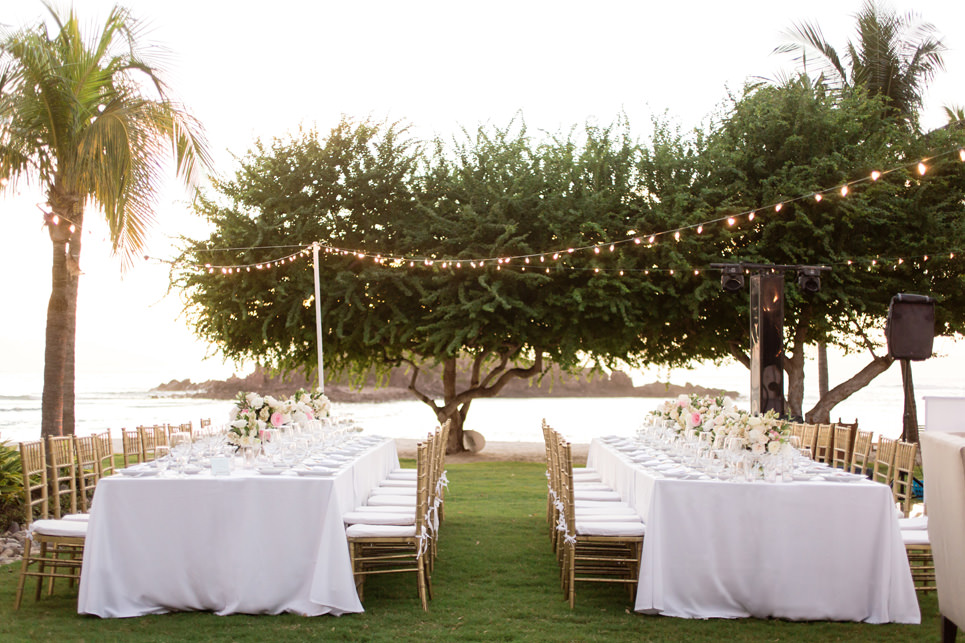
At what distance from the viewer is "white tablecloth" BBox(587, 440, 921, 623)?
16.3ft

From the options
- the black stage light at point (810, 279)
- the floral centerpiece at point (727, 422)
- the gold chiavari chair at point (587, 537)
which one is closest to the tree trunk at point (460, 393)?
the black stage light at point (810, 279)

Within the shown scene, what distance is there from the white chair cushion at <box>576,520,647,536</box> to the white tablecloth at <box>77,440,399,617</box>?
1442 mm

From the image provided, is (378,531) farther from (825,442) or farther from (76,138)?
(76,138)

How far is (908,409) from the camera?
16.5 m

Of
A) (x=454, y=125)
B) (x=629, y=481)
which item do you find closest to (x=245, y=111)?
(x=454, y=125)

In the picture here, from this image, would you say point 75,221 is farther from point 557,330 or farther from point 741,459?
point 557,330

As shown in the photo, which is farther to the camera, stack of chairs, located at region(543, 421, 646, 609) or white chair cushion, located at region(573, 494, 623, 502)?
white chair cushion, located at region(573, 494, 623, 502)

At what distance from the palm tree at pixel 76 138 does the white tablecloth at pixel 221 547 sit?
4.51 meters

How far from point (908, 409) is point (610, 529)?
44.4 ft

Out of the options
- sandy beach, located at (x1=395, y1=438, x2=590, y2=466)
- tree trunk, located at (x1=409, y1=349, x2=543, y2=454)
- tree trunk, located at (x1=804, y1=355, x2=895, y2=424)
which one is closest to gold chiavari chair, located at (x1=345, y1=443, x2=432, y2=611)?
sandy beach, located at (x1=395, y1=438, x2=590, y2=466)

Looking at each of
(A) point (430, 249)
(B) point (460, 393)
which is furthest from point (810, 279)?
(B) point (460, 393)

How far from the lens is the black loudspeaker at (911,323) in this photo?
29.0ft

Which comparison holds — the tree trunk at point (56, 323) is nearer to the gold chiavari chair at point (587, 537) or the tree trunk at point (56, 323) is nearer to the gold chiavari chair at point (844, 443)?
the gold chiavari chair at point (587, 537)

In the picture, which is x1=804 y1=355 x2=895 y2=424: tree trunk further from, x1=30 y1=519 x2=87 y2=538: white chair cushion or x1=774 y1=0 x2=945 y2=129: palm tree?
x1=30 y1=519 x2=87 y2=538: white chair cushion
